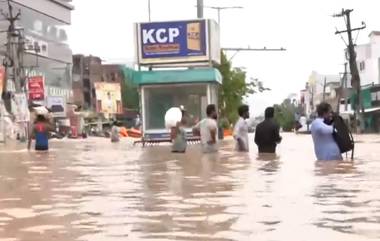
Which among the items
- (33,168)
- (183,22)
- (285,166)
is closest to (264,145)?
(285,166)

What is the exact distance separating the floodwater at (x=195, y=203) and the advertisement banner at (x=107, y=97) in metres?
61.9

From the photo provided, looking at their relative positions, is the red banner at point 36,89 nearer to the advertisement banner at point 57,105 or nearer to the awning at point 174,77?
the advertisement banner at point 57,105

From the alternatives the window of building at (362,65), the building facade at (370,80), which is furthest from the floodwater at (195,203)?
the window of building at (362,65)

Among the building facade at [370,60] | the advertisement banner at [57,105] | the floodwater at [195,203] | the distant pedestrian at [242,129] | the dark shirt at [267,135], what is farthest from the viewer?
A: the building facade at [370,60]

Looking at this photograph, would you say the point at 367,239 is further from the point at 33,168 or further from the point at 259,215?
the point at 33,168

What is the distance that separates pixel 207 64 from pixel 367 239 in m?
23.9

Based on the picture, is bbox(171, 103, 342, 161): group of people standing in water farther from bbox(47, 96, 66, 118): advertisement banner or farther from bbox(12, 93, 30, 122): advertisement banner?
bbox(47, 96, 66, 118): advertisement banner

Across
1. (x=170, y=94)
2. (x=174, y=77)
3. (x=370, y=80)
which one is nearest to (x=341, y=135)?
(x=174, y=77)

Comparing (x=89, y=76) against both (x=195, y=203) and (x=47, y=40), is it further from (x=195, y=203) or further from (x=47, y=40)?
(x=195, y=203)

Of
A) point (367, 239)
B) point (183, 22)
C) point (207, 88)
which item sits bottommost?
point (367, 239)

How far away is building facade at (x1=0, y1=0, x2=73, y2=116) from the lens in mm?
68750

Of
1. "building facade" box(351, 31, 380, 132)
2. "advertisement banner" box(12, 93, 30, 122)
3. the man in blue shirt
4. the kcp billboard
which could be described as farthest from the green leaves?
the man in blue shirt

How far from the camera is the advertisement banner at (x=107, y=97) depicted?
249 feet

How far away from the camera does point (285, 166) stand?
571 inches
